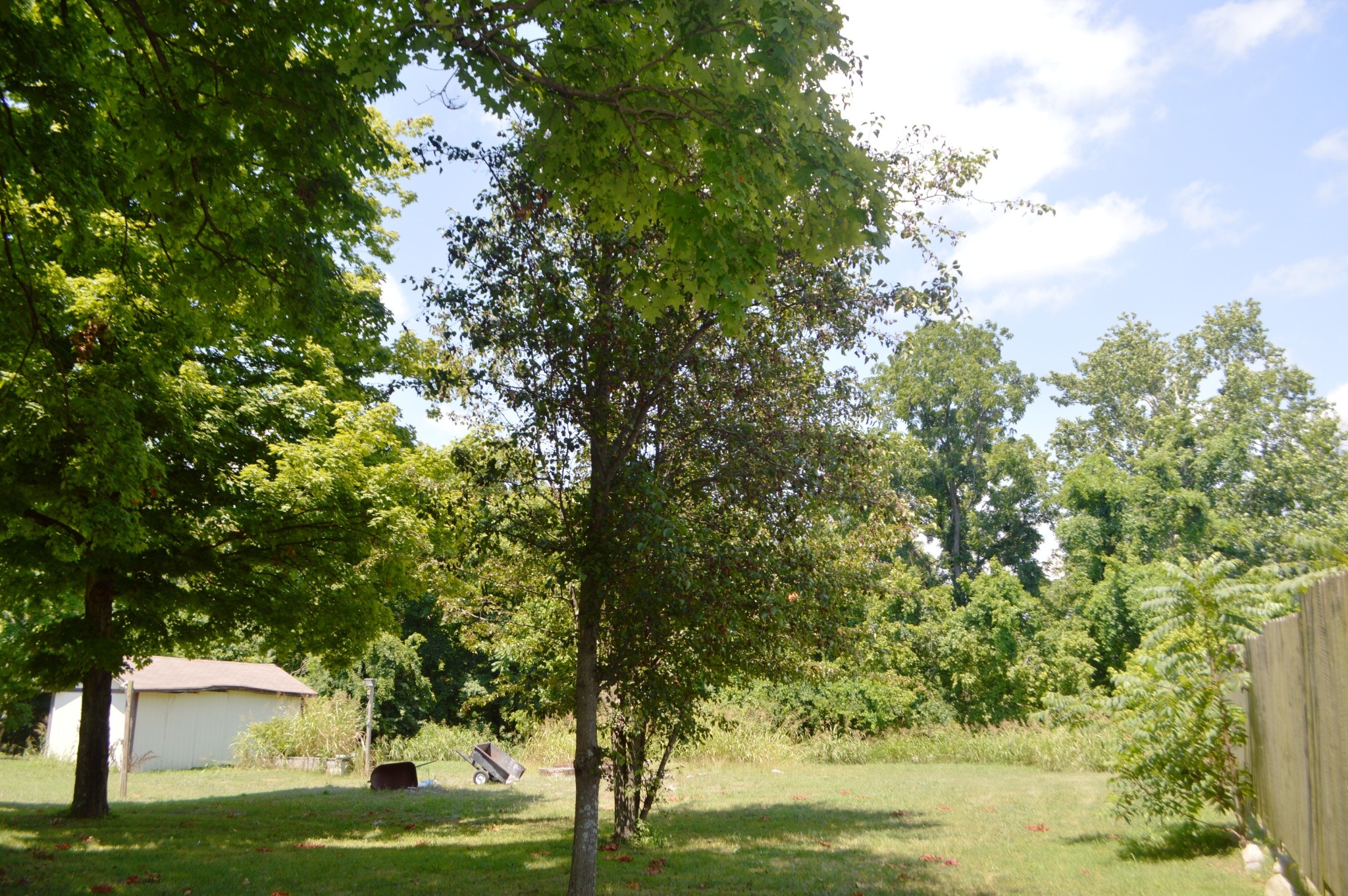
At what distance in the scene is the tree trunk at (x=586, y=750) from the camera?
8172mm

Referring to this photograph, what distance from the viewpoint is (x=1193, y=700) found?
934cm

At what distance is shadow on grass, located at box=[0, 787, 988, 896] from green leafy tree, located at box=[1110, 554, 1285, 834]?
2355mm

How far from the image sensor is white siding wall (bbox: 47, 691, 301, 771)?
104 feet

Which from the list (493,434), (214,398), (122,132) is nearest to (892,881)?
(493,434)

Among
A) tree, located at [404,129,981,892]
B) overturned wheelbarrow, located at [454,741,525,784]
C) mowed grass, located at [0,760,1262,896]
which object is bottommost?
overturned wheelbarrow, located at [454,741,525,784]

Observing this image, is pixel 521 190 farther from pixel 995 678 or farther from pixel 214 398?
pixel 995 678

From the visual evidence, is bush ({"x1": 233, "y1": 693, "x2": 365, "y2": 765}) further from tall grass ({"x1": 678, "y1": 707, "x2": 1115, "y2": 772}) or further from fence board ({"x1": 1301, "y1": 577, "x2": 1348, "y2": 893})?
fence board ({"x1": 1301, "y1": 577, "x2": 1348, "y2": 893})

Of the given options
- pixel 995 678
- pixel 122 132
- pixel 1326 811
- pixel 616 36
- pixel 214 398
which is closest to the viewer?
pixel 1326 811

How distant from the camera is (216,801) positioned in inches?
734

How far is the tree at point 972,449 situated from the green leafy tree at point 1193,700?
34.3 m

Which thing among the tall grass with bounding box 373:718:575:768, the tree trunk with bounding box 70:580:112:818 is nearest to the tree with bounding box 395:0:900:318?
the tree trunk with bounding box 70:580:112:818

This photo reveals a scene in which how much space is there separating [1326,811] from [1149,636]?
4.59 meters

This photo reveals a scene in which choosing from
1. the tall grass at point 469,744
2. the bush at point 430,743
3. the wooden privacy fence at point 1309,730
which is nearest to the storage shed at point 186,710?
the bush at point 430,743

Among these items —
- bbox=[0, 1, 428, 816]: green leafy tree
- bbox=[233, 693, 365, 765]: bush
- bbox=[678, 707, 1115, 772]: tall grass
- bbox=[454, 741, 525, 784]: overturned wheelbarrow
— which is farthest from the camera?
bbox=[233, 693, 365, 765]: bush
